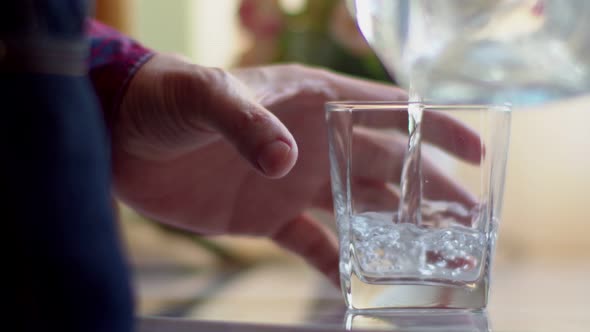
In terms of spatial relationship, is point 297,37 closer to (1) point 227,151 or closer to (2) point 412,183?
(1) point 227,151

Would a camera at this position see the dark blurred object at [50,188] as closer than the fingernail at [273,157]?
Yes

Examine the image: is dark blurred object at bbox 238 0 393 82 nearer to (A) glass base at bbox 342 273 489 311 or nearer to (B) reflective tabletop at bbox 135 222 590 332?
(B) reflective tabletop at bbox 135 222 590 332

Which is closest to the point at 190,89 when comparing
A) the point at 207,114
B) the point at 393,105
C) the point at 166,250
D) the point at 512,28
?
the point at 207,114

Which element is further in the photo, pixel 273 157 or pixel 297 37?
pixel 297 37

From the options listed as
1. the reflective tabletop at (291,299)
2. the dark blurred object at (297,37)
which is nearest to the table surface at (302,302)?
the reflective tabletop at (291,299)

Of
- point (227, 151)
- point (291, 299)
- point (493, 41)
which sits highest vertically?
point (493, 41)

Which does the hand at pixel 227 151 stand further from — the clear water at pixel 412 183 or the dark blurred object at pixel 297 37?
the dark blurred object at pixel 297 37

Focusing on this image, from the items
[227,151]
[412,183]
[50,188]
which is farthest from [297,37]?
[50,188]
